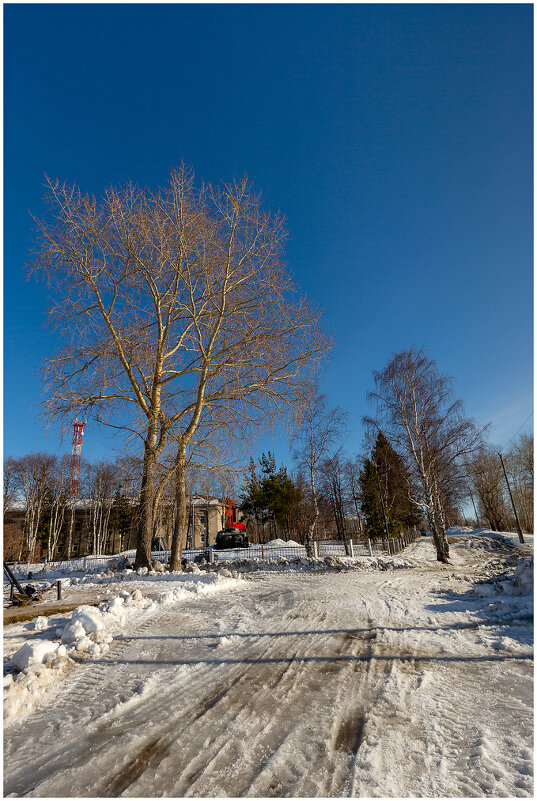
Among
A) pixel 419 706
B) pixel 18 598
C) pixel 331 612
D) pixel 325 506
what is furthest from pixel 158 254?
pixel 325 506

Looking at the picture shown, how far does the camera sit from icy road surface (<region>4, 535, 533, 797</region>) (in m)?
2.32

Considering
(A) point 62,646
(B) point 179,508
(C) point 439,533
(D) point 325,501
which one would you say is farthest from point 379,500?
(A) point 62,646

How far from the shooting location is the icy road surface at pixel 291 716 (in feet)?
7.61

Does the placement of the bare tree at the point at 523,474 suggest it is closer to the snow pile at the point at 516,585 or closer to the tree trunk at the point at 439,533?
the tree trunk at the point at 439,533

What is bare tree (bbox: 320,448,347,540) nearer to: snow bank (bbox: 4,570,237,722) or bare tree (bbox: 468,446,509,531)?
bare tree (bbox: 468,446,509,531)

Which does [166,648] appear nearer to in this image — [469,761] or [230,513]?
[469,761]

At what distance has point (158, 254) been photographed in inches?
562

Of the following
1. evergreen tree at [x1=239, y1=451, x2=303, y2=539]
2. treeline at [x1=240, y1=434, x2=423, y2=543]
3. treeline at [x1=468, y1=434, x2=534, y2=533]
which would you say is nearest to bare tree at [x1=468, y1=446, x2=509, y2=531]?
treeline at [x1=468, y1=434, x2=534, y2=533]

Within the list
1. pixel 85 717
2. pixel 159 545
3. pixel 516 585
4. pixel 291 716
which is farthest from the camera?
pixel 159 545

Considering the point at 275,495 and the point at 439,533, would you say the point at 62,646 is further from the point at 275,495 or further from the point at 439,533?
the point at 275,495

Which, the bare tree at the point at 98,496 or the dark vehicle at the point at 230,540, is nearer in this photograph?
the dark vehicle at the point at 230,540

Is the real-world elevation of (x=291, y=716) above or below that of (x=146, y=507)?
below

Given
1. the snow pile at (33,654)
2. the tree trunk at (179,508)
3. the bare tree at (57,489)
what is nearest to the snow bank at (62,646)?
the snow pile at (33,654)

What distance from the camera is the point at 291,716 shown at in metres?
3.07
